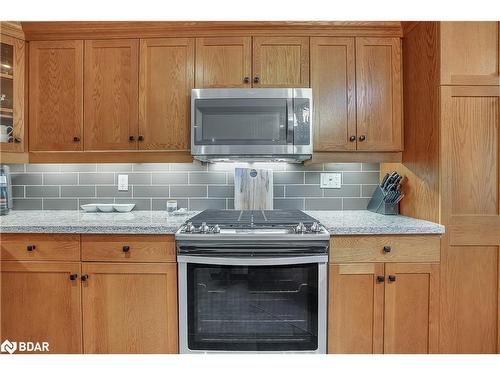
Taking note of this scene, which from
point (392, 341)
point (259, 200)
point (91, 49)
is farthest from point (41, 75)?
point (392, 341)

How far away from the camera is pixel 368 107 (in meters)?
1.96

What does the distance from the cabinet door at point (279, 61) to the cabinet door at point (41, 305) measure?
160 cm

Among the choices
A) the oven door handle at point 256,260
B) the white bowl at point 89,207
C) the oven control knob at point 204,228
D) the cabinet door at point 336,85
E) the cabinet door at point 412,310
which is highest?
the cabinet door at point 336,85

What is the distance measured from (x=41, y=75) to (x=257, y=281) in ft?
6.17

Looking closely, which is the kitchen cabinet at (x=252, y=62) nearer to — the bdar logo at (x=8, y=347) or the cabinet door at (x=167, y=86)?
the cabinet door at (x=167, y=86)

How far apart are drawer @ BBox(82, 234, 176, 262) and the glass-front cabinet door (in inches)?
35.4

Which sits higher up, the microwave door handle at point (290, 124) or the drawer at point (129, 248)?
the microwave door handle at point (290, 124)

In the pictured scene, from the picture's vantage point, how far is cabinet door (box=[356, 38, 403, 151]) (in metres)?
1.96

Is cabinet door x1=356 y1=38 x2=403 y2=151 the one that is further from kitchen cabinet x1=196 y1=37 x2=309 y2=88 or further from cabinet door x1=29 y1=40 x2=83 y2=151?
cabinet door x1=29 y1=40 x2=83 y2=151

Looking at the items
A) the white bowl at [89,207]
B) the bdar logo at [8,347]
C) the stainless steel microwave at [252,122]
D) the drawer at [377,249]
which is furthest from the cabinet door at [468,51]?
the bdar logo at [8,347]

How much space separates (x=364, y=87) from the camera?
6.44 feet

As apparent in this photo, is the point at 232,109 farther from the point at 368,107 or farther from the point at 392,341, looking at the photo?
the point at 392,341

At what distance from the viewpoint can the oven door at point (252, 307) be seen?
1604 millimetres

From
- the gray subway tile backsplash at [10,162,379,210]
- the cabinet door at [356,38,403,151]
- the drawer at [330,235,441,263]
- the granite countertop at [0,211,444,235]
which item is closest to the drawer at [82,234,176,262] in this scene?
the granite countertop at [0,211,444,235]
